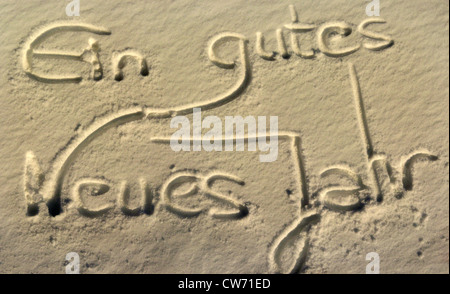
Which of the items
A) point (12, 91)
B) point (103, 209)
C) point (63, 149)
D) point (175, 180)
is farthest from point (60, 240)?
point (12, 91)

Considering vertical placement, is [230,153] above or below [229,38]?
below

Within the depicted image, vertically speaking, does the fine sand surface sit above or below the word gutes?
below

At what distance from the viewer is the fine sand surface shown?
2.10 m

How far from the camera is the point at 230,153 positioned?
2125 millimetres

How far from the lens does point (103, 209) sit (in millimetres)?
2105

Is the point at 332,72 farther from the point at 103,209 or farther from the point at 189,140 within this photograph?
the point at 103,209

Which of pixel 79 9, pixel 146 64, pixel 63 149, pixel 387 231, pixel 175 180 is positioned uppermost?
pixel 79 9

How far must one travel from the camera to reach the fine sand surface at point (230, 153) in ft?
6.88

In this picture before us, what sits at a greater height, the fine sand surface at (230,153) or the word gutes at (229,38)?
the word gutes at (229,38)

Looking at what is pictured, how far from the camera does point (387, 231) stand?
2.09 m

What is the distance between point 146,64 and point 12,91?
87 cm

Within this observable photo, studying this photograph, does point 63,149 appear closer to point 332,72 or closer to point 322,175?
point 322,175

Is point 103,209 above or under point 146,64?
under
